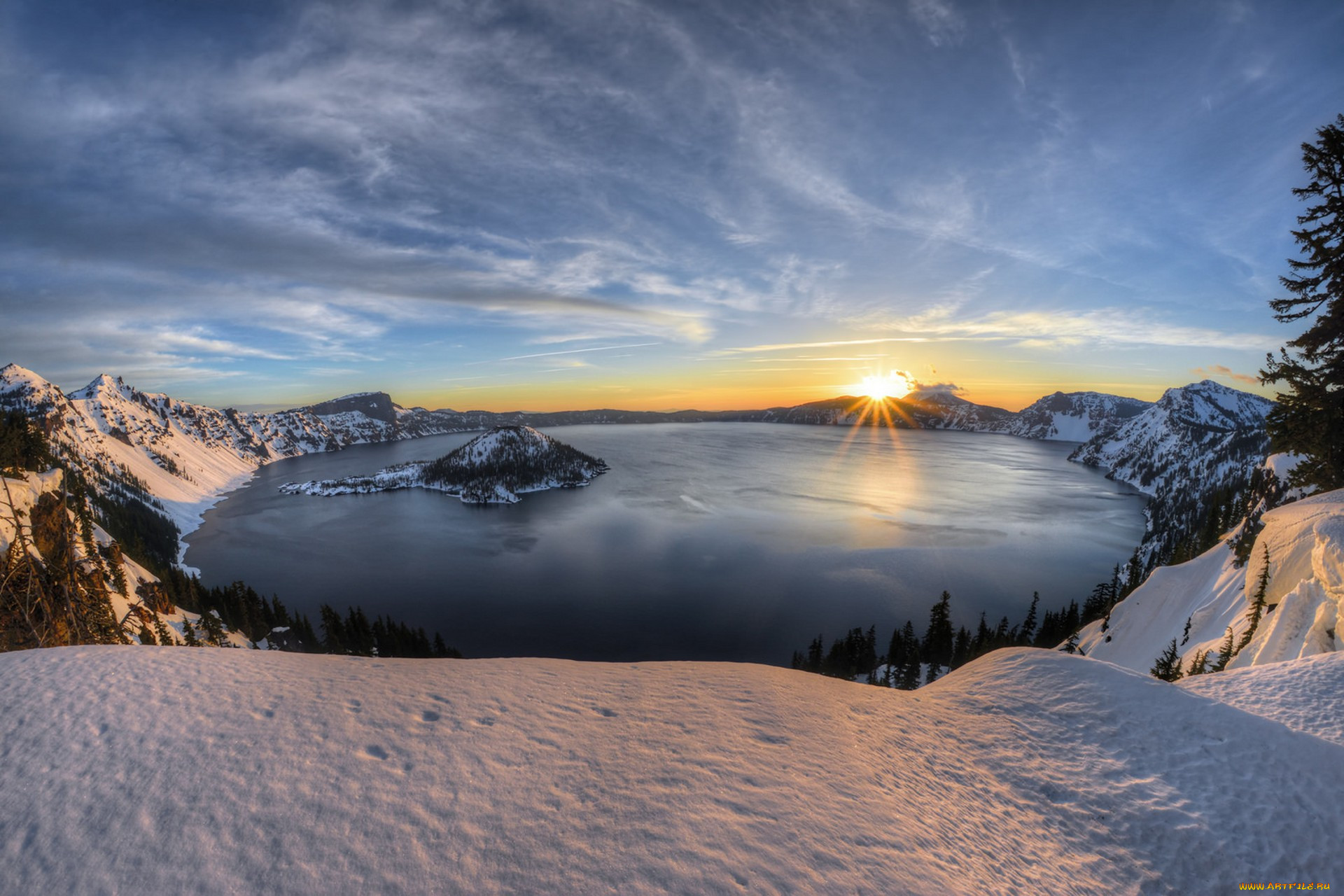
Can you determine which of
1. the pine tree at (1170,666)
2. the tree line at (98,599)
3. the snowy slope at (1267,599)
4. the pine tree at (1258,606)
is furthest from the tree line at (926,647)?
the tree line at (98,599)

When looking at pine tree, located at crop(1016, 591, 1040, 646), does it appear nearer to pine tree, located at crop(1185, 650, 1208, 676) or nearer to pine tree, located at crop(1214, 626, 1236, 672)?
pine tree, located at crop(1185, 650, 1208, 676)

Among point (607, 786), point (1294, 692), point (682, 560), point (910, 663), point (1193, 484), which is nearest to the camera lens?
point (607, 786)

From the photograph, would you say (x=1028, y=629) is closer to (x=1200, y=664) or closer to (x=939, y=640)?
(x=939, y=640)

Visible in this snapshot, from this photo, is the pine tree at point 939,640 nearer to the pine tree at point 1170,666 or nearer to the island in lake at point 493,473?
the pine tree at point 1170,666

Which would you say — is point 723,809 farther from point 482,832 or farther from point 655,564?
point 655,564

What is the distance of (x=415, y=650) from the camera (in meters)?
53.4

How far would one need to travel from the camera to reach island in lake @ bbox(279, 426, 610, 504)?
162 meters

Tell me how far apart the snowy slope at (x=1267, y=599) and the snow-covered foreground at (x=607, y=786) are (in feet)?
23.1

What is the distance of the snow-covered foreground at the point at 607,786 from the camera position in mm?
4520

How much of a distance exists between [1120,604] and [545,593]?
6782 centimetres

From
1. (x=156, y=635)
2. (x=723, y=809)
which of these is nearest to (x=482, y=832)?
(x=723, y=809)

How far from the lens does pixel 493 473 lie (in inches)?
6570

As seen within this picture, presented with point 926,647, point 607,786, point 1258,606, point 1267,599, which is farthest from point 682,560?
point 607,786

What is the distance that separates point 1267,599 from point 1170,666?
6.48 metres
